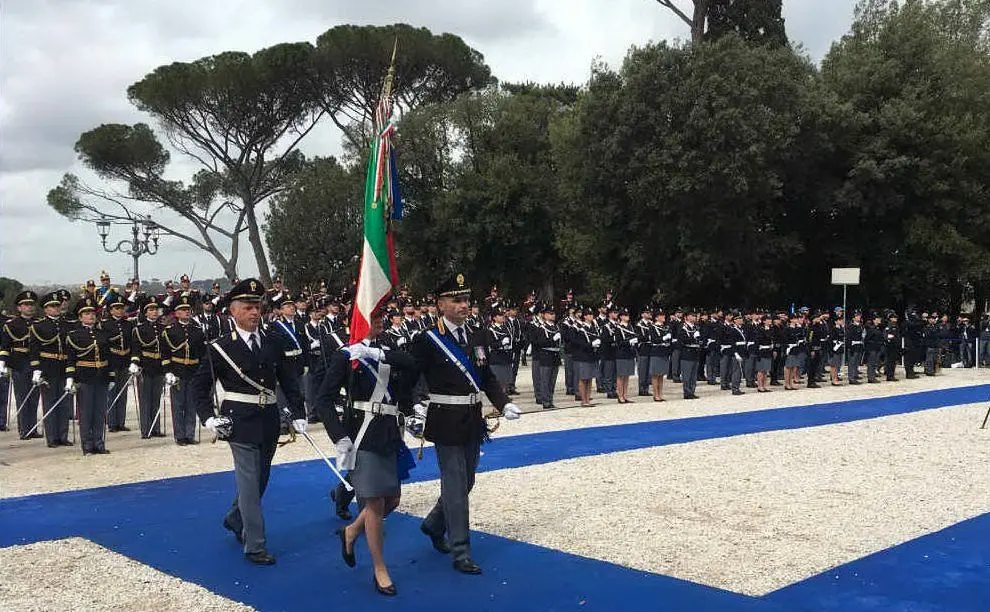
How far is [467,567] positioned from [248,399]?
6.26ft

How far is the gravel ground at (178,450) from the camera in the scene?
920cm

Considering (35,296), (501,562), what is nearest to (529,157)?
(35,296)

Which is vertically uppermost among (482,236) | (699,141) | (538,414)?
(699,141)

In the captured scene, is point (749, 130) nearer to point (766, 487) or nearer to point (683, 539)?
point (766, 487)

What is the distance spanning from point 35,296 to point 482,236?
79.6 ft

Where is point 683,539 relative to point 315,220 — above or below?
below

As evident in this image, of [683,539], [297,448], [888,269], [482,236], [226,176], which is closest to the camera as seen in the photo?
[683,539]

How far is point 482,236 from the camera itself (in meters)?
35.8

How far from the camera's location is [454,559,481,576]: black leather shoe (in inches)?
229

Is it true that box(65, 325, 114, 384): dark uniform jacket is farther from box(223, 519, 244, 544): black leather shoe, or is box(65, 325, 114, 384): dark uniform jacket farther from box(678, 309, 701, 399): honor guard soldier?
box(678, 309, 701, 399): honor guard soldier

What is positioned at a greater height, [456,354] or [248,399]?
[456,354]

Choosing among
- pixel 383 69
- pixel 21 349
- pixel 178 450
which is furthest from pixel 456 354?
pixel 383 69

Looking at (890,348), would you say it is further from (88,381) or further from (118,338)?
(88,381)

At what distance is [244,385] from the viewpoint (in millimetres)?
6266
